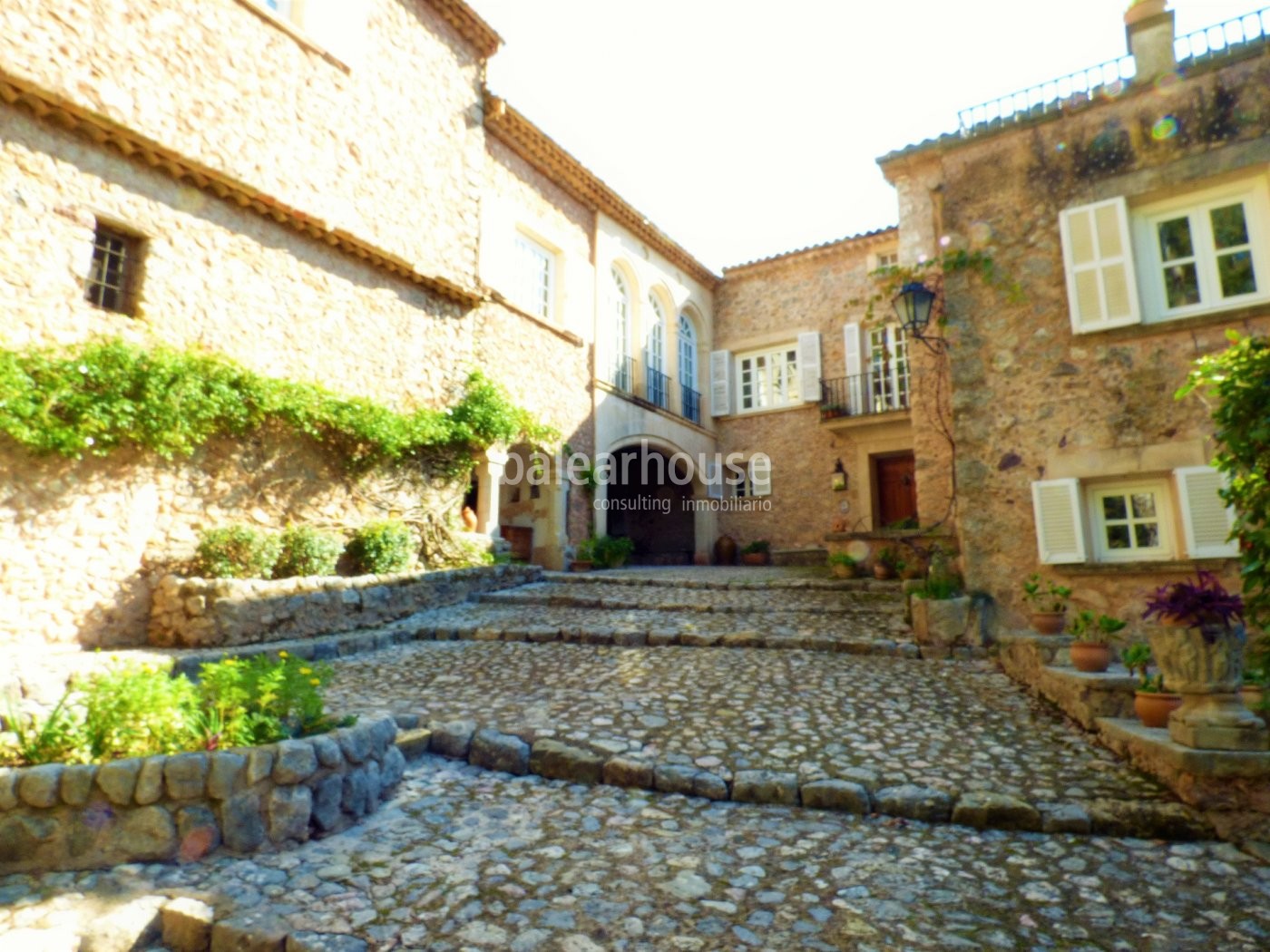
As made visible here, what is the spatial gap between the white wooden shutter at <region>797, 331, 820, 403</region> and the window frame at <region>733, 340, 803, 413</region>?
166 mm

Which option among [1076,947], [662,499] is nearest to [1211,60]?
[1076,947]

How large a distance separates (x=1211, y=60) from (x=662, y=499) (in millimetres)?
11941

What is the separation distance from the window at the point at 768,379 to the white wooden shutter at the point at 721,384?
1.06ft

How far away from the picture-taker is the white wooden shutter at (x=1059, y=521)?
6.14 m

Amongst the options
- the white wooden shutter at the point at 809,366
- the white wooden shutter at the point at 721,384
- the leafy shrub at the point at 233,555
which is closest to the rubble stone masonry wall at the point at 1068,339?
the leafy shrub at the point at 233,555

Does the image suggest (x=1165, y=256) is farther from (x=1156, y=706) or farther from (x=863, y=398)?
(x=863, y=398)

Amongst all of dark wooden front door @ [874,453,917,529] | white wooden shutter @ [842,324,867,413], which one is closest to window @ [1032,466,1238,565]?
dark wooden front door @ [874,453,917,529]

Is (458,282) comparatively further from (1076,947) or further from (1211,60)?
(1076,947)

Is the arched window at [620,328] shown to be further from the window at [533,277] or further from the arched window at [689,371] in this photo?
the arched window at [689,371]

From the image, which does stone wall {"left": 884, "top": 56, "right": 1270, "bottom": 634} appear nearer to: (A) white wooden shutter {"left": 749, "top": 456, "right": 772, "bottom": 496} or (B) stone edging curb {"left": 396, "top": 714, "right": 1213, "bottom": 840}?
(B) stone edging curb {"left": 396, "top": 714, "right": 1213, "bottom": 840}

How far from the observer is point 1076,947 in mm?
2096

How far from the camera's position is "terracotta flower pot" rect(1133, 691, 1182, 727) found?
3.49m

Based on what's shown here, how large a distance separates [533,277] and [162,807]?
408 inches

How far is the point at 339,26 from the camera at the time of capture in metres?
8.80
